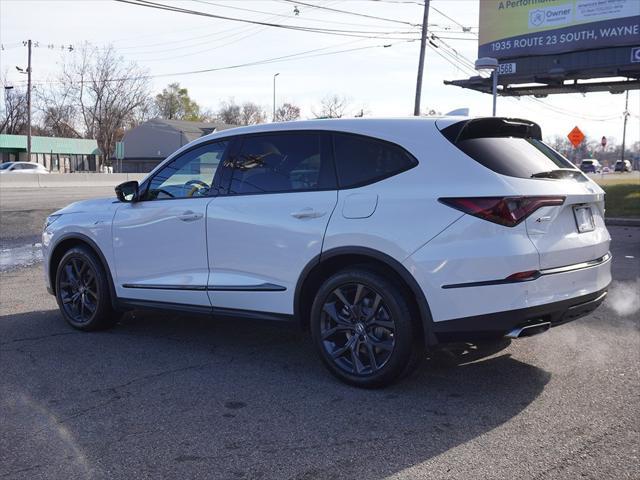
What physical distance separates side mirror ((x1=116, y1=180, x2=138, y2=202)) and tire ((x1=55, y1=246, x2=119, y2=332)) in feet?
2.20

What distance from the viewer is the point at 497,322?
4207 millimetres

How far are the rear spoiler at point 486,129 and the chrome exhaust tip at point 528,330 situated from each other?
129 cm

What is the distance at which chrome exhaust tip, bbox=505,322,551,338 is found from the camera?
13.9 ft

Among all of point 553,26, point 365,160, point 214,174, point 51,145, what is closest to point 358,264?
point 365,160

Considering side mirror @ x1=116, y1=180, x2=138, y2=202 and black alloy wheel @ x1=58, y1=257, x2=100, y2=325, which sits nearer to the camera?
side mirror @ x1=116, y1=180, x2=138, y2=202

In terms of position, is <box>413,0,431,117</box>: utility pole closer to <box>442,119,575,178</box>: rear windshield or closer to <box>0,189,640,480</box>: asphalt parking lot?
<box>0,189,640,480</box>: asphalt parking lot

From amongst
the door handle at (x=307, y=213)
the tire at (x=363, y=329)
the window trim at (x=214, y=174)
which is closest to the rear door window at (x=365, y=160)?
the door handle at (x=307, y=213)

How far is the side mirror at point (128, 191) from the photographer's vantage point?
608 centimetres

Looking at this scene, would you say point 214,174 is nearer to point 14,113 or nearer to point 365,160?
point 365,160

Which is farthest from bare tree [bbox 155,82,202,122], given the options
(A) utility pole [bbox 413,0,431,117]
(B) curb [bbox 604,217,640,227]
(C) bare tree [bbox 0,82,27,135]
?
(B) curb [bbox 604,217,640,227]

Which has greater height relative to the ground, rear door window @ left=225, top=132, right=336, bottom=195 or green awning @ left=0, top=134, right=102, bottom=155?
green awning @ left=0, top=134, right=102, bottom=155

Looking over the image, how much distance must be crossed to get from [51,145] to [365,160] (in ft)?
228

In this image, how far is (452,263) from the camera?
423cm

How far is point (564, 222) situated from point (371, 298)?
53.7 inches
